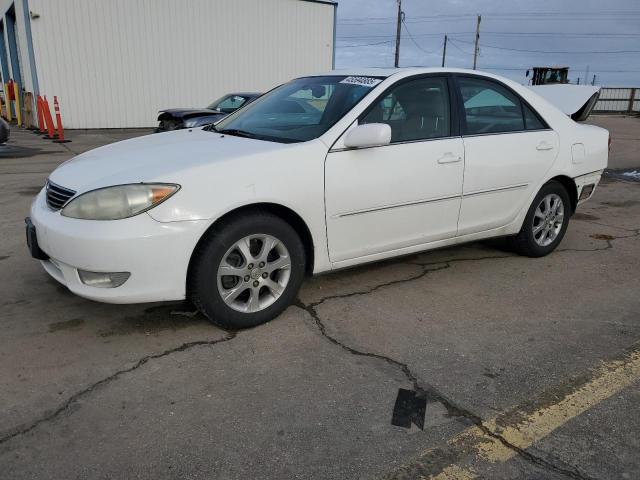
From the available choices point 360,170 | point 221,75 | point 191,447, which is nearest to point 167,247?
point 191,447

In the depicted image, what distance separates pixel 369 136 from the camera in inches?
133

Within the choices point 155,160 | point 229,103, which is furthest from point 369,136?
point 229,103

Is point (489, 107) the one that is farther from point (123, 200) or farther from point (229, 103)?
point (229, 103)

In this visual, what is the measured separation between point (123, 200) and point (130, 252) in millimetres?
299

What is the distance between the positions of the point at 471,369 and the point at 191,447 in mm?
1521

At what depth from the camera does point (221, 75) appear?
20.1 metres

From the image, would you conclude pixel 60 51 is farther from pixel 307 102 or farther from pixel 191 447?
pixel 191 447

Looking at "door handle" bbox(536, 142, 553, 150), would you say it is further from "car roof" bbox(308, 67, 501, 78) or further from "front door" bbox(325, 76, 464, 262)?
"front door" bbox(325, 76, 464, 262)

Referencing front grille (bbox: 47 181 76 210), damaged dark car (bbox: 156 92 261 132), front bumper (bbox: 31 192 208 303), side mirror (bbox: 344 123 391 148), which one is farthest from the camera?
damaged dark car (bbox: 156 92 261 132)

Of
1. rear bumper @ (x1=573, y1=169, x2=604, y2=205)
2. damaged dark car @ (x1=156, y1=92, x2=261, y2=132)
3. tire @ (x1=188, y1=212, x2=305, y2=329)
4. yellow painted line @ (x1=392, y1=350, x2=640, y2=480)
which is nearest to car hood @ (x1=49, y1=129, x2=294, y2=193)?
tire @ (x1=188, y1=212, x2=305, y2=329)

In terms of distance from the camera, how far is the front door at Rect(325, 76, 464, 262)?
350 centimetres

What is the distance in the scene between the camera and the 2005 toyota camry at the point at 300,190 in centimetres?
297

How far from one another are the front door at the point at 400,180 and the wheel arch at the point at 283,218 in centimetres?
15

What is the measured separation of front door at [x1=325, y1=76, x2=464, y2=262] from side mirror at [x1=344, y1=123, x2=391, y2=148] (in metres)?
0.09
